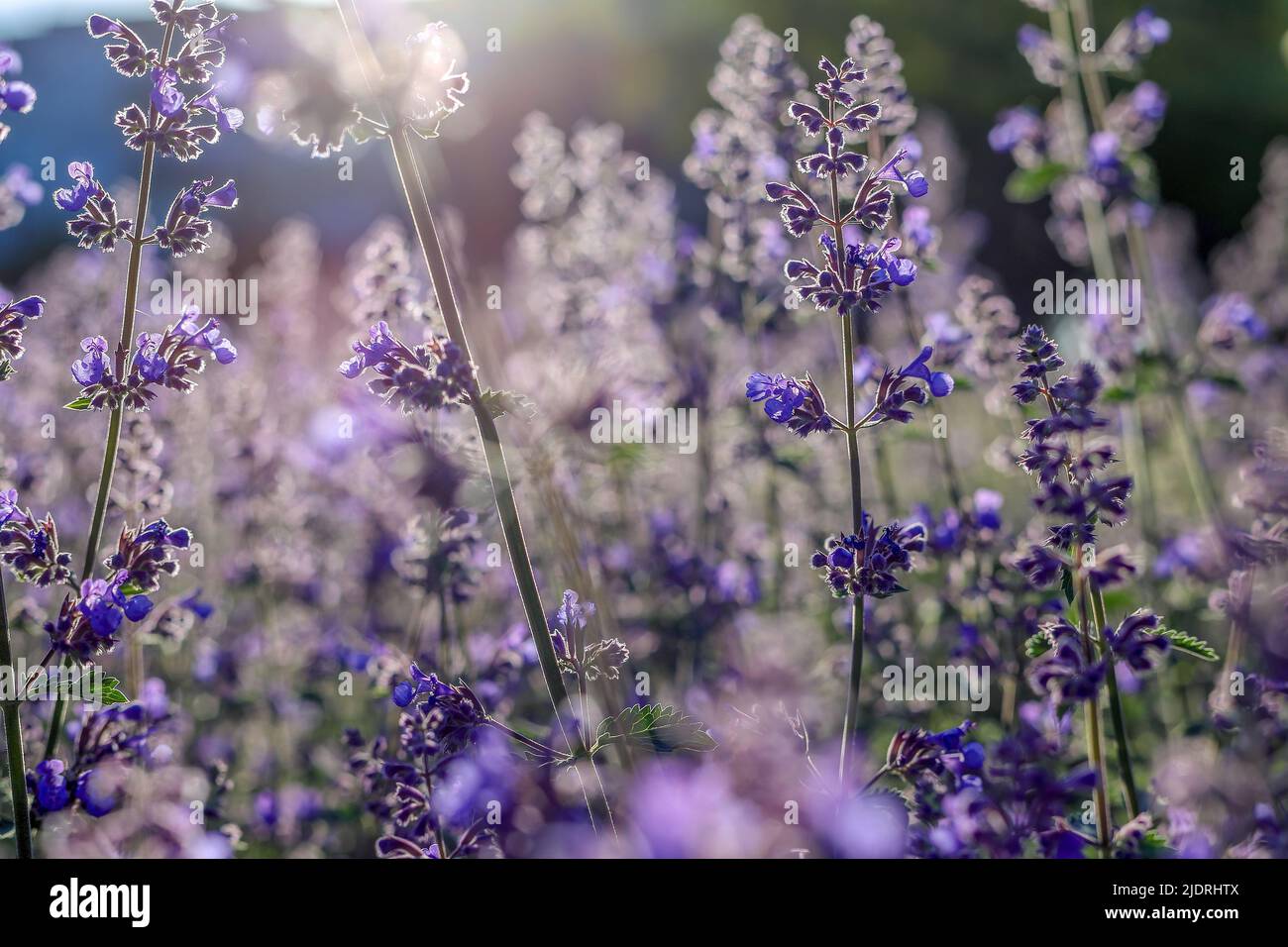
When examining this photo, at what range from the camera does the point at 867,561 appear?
9.55 feet

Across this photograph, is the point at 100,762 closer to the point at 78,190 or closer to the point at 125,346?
the point at 125,346

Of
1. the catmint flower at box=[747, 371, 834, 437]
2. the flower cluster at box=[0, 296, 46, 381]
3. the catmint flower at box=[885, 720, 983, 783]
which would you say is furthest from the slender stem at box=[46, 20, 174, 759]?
the catmint flower at box=[885, 720, 983, 783]

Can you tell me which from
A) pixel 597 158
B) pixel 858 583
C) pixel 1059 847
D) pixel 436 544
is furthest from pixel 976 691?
pixel 597 158

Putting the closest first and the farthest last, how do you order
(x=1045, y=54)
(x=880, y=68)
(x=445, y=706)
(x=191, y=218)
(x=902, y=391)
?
(x=445, y=706)
(x=902, y=391)
(x=191, y=218)
(x=880, y=68)
(x=1045, y=54)

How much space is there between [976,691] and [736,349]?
3394 mm

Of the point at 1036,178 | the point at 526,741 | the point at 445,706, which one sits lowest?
the point at 526,741

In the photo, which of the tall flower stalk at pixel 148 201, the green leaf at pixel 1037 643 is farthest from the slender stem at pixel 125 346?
the green leaf at pixel 1037 643

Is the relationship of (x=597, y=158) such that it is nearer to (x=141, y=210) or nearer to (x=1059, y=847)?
(x=141, y=210)

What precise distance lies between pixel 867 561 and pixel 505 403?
114 cm

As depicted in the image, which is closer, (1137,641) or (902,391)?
(1137,641)

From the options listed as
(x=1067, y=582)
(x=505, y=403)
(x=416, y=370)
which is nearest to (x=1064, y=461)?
(x=1067, y=582)

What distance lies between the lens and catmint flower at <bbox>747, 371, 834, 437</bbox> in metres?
3.02

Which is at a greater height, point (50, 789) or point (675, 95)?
point (675, 95)

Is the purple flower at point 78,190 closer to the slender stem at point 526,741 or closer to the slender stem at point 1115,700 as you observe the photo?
the slender stem at point 526,741
